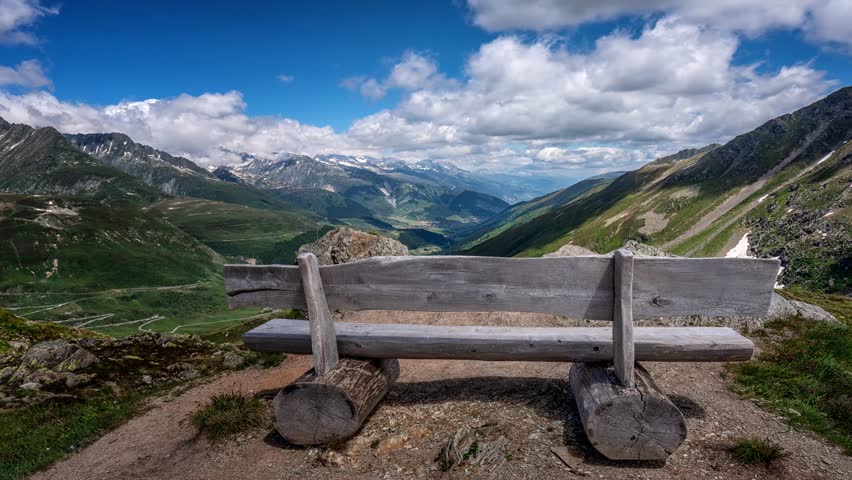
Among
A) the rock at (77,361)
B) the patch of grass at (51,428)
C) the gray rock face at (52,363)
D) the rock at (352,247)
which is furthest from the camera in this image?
the rock at (352,247)

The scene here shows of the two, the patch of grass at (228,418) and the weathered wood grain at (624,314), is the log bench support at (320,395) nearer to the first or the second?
the patch of grass at (228,418)

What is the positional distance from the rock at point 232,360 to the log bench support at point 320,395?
8425mm

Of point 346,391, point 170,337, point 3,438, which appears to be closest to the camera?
point 346,391

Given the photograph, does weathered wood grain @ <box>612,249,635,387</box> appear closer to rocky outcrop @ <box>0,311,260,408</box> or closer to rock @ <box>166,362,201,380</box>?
rocky outcrop @ <box>0,311,260,408</box>

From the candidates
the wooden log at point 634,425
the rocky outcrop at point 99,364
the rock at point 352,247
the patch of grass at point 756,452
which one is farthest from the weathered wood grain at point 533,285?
the rock at point 352,247

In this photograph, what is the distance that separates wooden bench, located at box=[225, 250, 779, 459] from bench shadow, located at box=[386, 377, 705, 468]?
0.42m

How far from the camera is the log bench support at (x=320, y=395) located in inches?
282

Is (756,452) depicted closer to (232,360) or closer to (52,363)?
(232,360)

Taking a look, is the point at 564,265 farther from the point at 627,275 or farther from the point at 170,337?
the point at 170,337

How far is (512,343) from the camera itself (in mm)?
7402

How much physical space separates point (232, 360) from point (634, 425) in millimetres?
13954

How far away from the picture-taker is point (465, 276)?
7.15m

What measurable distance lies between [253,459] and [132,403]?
21.4 ft

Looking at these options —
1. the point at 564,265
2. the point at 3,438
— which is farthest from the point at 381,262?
the point at 3,438
